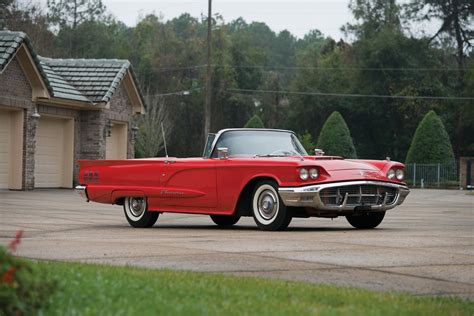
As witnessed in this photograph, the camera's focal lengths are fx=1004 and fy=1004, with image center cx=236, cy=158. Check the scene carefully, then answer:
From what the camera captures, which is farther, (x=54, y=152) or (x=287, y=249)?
(x=54, y=152)

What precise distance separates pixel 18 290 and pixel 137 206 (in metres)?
9.83

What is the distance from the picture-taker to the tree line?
226 ft

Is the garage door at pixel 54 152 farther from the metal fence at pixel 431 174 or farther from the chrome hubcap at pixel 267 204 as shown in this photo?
the metal fence at pixel 431 174

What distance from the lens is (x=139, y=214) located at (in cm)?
1472

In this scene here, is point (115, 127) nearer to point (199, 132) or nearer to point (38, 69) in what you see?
point (38, 69)

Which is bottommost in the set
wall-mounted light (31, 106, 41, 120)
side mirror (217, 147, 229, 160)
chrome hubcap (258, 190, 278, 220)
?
chrome hubcap (258, 190, 278, 220)

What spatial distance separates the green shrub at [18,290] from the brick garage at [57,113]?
2372 centimetres

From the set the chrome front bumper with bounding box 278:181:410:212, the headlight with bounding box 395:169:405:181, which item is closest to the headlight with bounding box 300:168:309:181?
the chrome front bumper with bounding box 278:181:410:212

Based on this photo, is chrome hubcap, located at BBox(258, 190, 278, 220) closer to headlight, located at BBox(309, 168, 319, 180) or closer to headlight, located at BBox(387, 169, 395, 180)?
headlight, located at BBox(309, 168, 319, 180)

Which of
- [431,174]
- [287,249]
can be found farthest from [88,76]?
[287,249]

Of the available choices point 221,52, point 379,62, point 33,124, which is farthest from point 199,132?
point 33,124

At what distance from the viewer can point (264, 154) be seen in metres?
14.4

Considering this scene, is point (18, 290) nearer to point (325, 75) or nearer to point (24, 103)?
point (24, 103)

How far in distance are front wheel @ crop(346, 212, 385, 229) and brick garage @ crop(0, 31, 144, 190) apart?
1604cm
